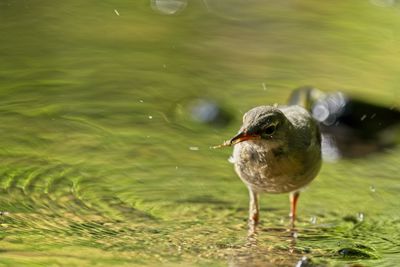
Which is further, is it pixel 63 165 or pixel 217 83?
pixel 217 83

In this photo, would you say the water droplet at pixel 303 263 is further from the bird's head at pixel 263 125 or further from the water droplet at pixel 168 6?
the water droplet at pixel 168 6

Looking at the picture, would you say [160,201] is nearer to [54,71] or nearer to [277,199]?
[277,199]

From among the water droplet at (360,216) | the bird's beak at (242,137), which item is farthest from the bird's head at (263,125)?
→ the water droplet at (360,216)

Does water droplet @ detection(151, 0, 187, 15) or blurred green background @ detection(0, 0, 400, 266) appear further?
water droplet @ detection(151, 0, 187, 15)

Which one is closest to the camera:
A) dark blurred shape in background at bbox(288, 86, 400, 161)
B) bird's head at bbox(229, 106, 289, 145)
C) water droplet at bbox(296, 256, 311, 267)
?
water droplet at bbox(296, 256, 311, 267)

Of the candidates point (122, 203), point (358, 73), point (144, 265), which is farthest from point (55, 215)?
point (358, 73)

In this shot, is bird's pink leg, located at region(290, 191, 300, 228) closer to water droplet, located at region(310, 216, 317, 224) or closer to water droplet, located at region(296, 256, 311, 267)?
water droplet, located at region(310, 216, 317, 224)

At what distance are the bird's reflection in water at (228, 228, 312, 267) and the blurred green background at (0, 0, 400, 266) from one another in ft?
0.06

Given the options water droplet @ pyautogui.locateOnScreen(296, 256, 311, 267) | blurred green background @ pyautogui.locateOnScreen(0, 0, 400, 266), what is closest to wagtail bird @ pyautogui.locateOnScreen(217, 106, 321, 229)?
blurred green background @ pyautogui.locateOnScreen(0, 0, 400, 266)

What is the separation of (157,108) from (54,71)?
1468mm

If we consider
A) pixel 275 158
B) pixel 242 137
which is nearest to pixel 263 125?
pixel 242 137

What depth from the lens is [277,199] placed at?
924 centimetres

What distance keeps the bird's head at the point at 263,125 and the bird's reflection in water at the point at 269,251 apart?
71 centimetres

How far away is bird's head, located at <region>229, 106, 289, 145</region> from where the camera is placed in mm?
7805
